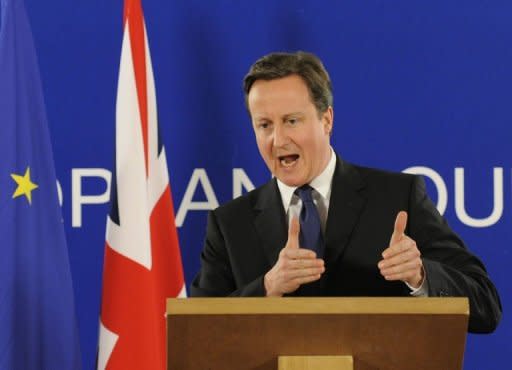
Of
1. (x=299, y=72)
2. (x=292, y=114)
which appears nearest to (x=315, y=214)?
(x=292, y=114)

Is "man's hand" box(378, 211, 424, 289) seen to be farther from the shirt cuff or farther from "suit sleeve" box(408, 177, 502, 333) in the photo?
"suit sleeve" box(408, 177, 502, 333)

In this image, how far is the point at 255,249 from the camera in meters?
2.79

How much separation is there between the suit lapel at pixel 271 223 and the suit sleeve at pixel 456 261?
0.38 metres

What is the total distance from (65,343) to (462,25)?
1.90 m

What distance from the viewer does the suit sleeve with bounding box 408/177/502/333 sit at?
8.25 ft

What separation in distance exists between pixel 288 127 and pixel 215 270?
1.60ft

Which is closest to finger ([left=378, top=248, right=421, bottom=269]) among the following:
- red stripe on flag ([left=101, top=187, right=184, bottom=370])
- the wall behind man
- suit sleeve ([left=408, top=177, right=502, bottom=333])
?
suit sleeve ([left=408, top=177, right=502, bottom=333])

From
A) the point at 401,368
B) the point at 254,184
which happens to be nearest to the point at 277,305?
the point at 401,368

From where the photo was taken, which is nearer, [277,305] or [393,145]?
[277,305]

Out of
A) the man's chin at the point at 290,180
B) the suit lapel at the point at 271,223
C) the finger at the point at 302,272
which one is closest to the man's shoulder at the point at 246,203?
the suit lapel at the point at 271,223

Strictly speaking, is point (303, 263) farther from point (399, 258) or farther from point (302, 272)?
point (399, 258)

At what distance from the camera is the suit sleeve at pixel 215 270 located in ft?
9.12

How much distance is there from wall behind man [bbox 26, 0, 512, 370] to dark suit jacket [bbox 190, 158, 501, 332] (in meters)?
0.78

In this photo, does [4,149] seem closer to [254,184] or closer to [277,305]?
[254,184]
